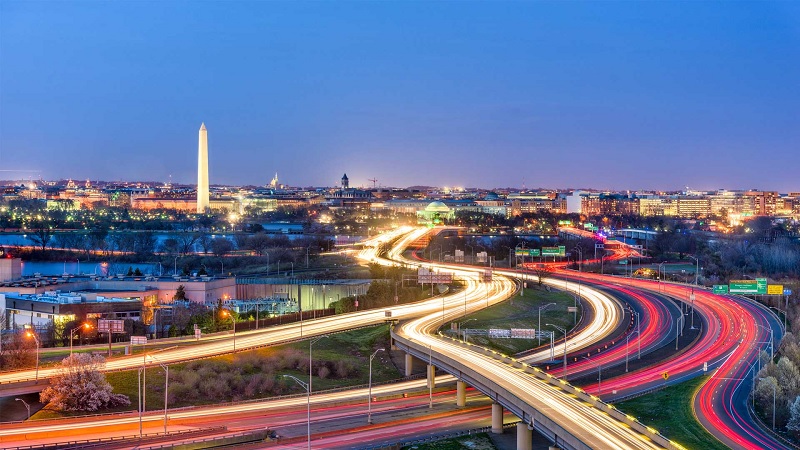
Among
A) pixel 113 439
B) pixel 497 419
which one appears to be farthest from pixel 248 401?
pixel 497 419

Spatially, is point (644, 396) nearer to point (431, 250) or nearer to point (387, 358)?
point (387, 358)

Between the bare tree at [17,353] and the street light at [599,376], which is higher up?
the bare tree at [17,353]

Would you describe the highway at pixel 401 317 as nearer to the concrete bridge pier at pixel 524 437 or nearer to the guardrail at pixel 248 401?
the guardrail at pixel 248 401

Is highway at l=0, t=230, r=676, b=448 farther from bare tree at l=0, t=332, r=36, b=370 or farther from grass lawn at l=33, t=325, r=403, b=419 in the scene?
bare tree at l=0, t=332, r=36, b=370

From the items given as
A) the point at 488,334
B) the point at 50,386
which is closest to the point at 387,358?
the point at 488,334

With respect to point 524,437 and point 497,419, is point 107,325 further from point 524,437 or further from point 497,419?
point 524,437

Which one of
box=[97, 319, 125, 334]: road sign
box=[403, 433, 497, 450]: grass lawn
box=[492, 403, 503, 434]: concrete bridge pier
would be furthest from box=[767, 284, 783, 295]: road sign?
box=[97, 319, 125, 334]: road sign

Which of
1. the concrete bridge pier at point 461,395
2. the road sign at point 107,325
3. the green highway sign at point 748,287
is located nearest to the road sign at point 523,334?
the concrete bridge pier at point 461,395
